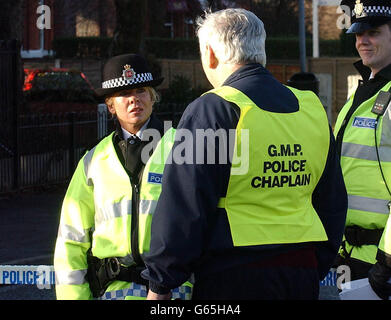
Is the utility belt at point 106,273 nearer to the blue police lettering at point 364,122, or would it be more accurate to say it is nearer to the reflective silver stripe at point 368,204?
the reflective silver stripe at point 368,204

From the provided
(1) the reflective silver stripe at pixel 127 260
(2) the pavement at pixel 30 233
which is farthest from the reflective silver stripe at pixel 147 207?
(2) the pavement at pixel 30 233

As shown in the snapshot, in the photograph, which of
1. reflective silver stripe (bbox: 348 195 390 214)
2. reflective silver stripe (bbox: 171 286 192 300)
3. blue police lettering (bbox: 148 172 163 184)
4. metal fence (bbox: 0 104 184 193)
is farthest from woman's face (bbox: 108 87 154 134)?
metal fence (bbox: 0 104 184 193)

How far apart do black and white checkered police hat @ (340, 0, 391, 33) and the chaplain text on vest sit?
1.52 meters

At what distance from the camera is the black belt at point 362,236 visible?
4.68m

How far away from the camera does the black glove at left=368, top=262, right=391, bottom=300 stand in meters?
4.34

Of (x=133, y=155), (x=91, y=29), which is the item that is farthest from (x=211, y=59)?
(x=91, y=29)

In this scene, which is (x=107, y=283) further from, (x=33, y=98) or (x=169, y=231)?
(x=33, y=98)

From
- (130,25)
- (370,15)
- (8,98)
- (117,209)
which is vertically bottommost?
(117,209)

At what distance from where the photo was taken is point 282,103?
3.62 meters

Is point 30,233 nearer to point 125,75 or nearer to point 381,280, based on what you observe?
point 125,75

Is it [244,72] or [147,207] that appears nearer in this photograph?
[244,72]

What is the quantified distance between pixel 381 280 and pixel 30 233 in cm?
752

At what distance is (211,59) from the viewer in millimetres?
3629

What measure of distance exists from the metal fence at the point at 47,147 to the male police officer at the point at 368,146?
33.4 ft
